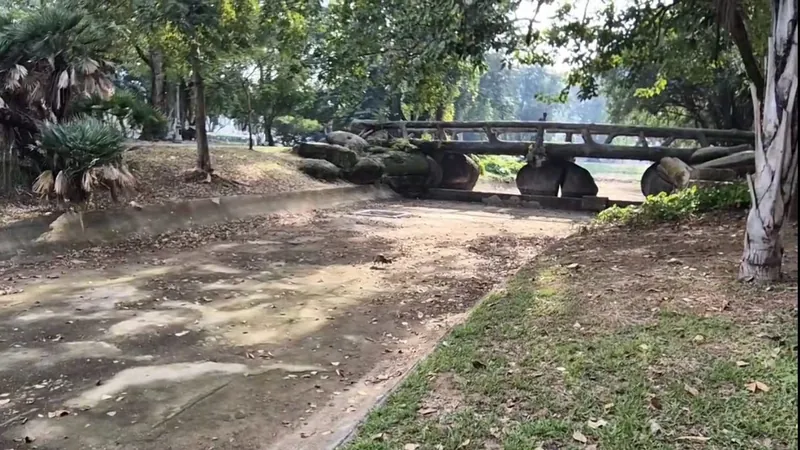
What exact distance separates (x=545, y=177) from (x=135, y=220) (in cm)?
1158

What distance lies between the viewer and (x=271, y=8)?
400 inches

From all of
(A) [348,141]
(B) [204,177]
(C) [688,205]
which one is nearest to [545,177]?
(A) [348,141]

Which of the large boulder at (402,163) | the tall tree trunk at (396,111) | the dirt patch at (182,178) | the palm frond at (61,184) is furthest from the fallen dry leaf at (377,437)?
the tall tree trunk at (396,111)

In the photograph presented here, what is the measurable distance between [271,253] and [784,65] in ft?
20.2

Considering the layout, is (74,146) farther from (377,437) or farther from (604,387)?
(604,387)

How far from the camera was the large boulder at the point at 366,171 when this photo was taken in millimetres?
16219

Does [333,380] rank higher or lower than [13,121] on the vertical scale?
lower

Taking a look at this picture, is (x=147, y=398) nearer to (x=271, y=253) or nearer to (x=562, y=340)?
(x=562, y=340)

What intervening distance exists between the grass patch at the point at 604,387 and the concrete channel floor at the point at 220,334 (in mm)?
456

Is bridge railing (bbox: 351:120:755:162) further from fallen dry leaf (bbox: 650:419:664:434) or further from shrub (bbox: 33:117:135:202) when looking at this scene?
fallen dry leaf (bbox: 650:419:664:434)

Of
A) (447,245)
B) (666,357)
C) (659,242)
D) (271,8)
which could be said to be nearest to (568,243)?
(659,242)

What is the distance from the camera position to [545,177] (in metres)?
17.4

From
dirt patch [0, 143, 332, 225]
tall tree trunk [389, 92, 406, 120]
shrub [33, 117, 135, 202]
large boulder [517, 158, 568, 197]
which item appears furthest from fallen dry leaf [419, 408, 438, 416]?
tall tree trunk [389, 92, 406, 120]

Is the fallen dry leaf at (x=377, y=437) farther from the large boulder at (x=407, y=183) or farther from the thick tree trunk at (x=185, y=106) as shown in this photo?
the thick tree trunk at (x=185, y=106)
